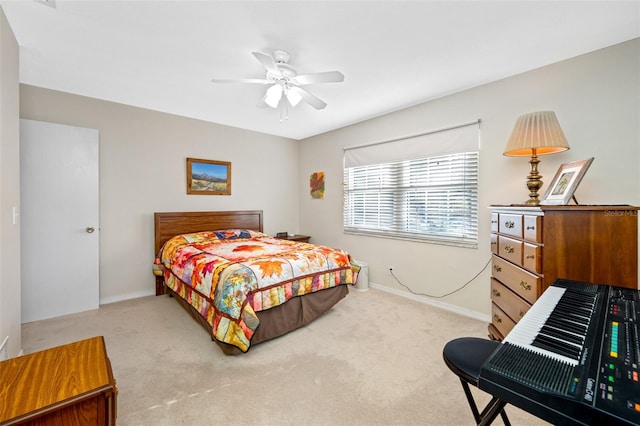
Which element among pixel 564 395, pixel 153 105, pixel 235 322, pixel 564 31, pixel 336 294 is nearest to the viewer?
pixel 564 395

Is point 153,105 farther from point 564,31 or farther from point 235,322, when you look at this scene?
point 564,31

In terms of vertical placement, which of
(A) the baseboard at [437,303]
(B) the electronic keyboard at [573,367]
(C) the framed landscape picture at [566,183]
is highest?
(C) the framed landscape picture at [566,183]

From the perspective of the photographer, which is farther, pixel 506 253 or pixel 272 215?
pixel 272 215

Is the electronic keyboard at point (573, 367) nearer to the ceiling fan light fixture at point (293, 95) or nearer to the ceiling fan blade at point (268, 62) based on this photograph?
the ceiling fan blade at point (268, 62)

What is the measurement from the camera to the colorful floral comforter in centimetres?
225

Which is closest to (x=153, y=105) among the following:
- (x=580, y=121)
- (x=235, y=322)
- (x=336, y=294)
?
(x=235, y=322)

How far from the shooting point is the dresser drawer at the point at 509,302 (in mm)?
2035

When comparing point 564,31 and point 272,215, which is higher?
point 564,31

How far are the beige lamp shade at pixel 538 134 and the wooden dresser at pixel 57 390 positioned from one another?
2971 millimetres

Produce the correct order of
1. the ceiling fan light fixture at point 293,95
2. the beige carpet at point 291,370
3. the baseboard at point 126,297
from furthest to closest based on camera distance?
1. the baseboard at point 126,297
2. the ceiling fan light fixture at point 293,95
3. the beige carpet at point 291,370

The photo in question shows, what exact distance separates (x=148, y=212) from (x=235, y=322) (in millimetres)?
2532

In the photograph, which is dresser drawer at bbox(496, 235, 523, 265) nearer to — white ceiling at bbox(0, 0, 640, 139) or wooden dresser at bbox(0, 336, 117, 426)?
white ceiling at bbox(0, 0, 640, 139)

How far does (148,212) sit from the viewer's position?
12.7 ft

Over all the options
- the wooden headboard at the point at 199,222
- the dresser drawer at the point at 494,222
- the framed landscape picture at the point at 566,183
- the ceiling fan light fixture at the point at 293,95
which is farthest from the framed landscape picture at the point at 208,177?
the framed landscape picture at the point at 566,183
